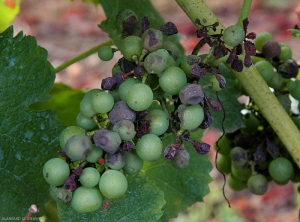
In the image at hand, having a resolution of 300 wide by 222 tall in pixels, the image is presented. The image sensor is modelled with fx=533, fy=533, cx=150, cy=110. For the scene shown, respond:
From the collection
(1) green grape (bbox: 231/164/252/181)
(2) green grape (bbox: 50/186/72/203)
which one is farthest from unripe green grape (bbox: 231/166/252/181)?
(2) green grape (bbox: 50/186/72/203)

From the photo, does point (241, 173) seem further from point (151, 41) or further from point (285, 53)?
point (151, 41)

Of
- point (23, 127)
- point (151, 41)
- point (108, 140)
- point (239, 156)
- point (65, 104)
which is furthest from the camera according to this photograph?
point (65, 104)

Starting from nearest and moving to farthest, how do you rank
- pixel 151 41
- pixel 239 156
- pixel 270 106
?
pixel 151 41 → pixel 270 106 → pixel 239 156

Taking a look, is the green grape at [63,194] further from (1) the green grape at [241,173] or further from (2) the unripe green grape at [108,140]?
(1) the green grape at [241,173]

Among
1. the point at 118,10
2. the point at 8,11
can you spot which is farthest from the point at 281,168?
the point at 8,11

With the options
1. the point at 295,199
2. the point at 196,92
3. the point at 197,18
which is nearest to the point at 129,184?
the point at 196,92

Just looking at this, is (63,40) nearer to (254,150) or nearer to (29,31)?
(29,31)

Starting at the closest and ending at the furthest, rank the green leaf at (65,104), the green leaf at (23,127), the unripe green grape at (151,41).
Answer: the unripe green grape at (151,41), the green leaf at (23,127), the green leaf at (65,104)

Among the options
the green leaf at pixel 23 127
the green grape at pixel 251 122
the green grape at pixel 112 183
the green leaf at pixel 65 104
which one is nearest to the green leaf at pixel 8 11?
the green leaf at pixel 65 104
